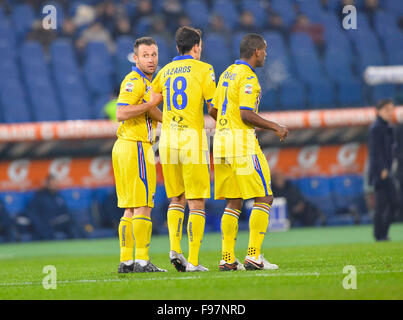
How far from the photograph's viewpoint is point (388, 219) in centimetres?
1198

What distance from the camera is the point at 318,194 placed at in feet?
53.0

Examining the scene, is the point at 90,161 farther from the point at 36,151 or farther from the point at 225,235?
the point at 225,235

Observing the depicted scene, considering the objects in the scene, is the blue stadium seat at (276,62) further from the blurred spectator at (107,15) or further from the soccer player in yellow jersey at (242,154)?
the soccer player in yellow jersey at (242,154)

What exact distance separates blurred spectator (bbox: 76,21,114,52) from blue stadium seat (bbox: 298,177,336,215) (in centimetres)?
534

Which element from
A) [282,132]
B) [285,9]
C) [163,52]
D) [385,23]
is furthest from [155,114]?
[385,23]

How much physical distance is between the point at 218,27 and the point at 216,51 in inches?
47.4

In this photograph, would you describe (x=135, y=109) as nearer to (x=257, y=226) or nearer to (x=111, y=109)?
(x=257, y=226)

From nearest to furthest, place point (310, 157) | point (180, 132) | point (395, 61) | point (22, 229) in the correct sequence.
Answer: point (180, 132)
point (22, 229)
point (310, 157)
point (395, 61)

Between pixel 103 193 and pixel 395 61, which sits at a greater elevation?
pixel 395 61

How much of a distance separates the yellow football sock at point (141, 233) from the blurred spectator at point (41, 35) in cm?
1099

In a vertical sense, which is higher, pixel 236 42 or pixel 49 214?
pixel 236 42

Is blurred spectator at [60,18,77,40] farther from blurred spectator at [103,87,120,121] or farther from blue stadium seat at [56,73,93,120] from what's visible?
blurred spectator at [103,87,120,121]

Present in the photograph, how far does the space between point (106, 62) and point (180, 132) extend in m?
10.2

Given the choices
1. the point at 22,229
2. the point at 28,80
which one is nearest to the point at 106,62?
the point at 28,80
